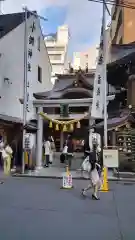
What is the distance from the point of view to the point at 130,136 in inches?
724

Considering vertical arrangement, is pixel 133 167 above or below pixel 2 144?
below

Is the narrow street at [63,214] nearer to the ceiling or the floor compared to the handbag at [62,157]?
nearer to the floor

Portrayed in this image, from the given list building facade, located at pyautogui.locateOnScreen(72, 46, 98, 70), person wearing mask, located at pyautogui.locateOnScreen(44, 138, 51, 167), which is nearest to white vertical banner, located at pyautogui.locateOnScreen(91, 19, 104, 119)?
person wearing mask, located at pyautogui.locateOnScreen(44, 138, 51, 167)

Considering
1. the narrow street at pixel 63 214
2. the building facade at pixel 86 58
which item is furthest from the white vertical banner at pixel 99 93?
the building facade at pixel 86 58

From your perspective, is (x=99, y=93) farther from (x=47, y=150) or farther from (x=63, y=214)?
(x=63, y=214)

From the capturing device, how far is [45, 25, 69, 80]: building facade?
66.8 m

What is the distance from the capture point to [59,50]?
7131 cm

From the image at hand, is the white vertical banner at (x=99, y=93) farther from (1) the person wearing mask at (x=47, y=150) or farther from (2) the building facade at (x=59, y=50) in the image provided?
(2) the building facade at (x=59, y=50)

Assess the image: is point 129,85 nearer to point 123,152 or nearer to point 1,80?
point 123,152

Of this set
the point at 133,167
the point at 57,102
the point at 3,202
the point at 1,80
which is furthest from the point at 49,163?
the point at 3,202

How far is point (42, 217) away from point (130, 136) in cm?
1129

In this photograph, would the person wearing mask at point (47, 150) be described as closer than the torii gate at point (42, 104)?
No

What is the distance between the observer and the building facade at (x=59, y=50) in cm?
6682

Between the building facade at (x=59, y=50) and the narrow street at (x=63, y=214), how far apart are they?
2074 inches
